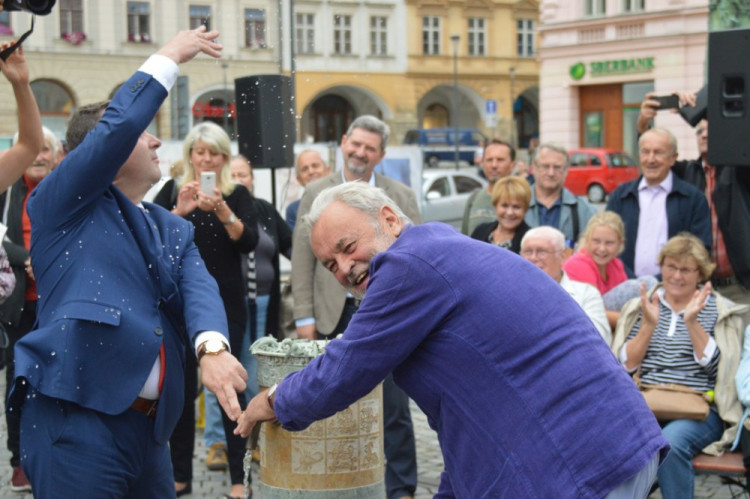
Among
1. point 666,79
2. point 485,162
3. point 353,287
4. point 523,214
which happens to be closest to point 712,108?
point 523,214

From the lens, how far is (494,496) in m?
2.95

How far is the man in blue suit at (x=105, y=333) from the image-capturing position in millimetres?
3279

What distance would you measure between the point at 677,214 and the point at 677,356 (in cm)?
144

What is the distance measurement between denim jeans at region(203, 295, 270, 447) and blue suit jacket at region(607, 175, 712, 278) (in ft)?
8.04

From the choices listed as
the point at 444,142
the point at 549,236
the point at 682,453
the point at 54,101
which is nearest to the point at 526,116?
the point at 444,142

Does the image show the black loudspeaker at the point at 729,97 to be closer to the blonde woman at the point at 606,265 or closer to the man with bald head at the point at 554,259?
the blonde woman at the point at 606,265

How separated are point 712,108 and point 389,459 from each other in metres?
2.87

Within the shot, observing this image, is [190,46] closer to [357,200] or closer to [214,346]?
[357,200]

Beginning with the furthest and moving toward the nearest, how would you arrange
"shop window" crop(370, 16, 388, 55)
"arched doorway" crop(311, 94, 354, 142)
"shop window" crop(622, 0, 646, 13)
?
"arched doorway" crop(311, 94, 354, 142), "shop window" crop(370, 16, 388, 55), "shop window" crop(622, 0, 646, 13)

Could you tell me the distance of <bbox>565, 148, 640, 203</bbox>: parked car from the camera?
3609 centimetres

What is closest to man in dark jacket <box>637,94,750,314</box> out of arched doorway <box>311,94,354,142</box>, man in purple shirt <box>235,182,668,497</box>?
man in purple shirt <box>235,182,668,497</box>

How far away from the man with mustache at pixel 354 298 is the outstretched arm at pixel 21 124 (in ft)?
6.72

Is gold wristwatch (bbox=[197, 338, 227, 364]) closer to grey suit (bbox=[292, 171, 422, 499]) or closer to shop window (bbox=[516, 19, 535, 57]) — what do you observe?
grey suit (bbox=[292, 171, 422, 499])

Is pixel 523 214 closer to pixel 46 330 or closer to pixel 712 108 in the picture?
pixel 712 108
